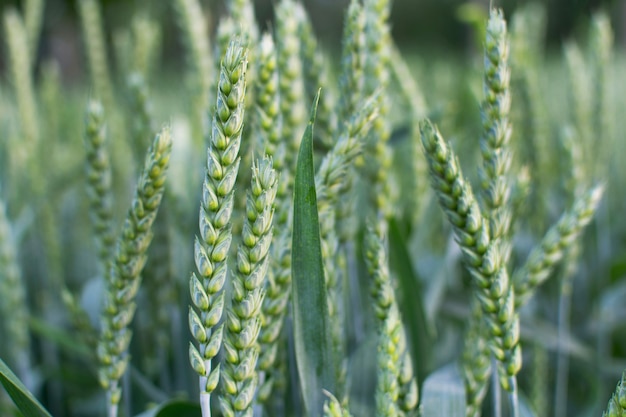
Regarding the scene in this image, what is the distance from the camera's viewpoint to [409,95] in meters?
0.91

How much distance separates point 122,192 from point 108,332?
0.91m

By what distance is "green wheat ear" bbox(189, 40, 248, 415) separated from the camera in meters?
0.37

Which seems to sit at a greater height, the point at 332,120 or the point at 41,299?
the point at 332,120

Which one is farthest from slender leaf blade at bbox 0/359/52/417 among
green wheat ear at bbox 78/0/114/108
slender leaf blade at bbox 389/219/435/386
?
green wheat ear at bbox 78/0/114/108

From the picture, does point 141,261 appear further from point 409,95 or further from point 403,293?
point 409,95

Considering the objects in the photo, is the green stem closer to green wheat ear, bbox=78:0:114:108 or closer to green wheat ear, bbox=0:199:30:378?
green wheat ear, bbox=0:199:30:378

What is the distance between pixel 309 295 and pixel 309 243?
0.15 feet

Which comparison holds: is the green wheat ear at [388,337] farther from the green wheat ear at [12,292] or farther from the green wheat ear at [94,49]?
the green wheat ear at [94,49]

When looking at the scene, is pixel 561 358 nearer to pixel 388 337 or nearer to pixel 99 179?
pixel 388 337

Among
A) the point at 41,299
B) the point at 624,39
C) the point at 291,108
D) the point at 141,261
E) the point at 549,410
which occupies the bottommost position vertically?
the point at 549,410

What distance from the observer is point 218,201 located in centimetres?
39

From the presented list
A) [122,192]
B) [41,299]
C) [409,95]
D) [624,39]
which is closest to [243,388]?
[409,95]

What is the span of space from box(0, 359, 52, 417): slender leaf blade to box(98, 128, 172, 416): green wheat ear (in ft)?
0.19

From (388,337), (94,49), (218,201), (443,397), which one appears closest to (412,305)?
(443,397)
